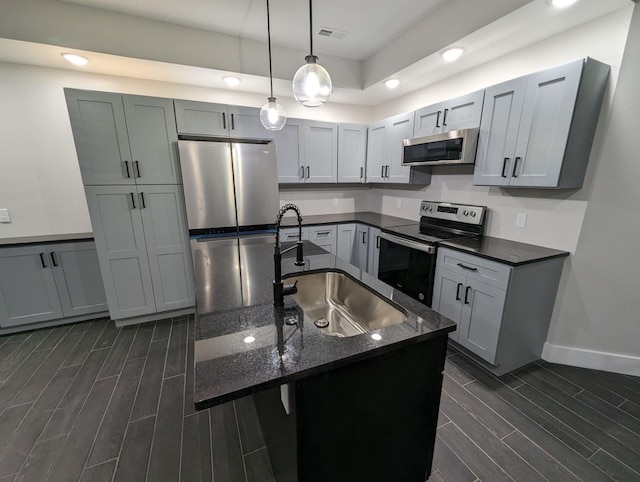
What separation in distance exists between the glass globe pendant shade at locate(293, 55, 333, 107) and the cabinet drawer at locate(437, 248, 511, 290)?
164 cm

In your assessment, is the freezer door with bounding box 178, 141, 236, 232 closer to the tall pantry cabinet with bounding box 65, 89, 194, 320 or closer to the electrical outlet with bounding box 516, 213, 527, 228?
the tall pantry cabinet with bounding box 65, 89, 194, 320

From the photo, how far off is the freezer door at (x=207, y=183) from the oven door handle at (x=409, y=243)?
1.71m

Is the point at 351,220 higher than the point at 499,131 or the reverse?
the reverse

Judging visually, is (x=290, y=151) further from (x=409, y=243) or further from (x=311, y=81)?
(x=311, y=81)

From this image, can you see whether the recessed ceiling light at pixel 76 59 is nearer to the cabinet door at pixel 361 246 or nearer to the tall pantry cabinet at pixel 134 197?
the tall pantry cabinet at pixel 134 197

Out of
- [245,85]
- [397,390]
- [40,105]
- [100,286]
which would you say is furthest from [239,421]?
[40,105]

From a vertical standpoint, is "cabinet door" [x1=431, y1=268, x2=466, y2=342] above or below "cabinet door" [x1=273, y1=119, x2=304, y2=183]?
below

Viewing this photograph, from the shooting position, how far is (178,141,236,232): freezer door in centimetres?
259

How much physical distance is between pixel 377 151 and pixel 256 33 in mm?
1886

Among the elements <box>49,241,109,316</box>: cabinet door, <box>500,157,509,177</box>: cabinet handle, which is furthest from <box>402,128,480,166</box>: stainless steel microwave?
<box>49,241,109,316</box>: cabinet door

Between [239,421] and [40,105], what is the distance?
137 inches

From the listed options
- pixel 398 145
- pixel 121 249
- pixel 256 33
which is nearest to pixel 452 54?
pixel 398 145

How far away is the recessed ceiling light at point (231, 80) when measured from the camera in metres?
2.80

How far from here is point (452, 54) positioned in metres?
2.32
